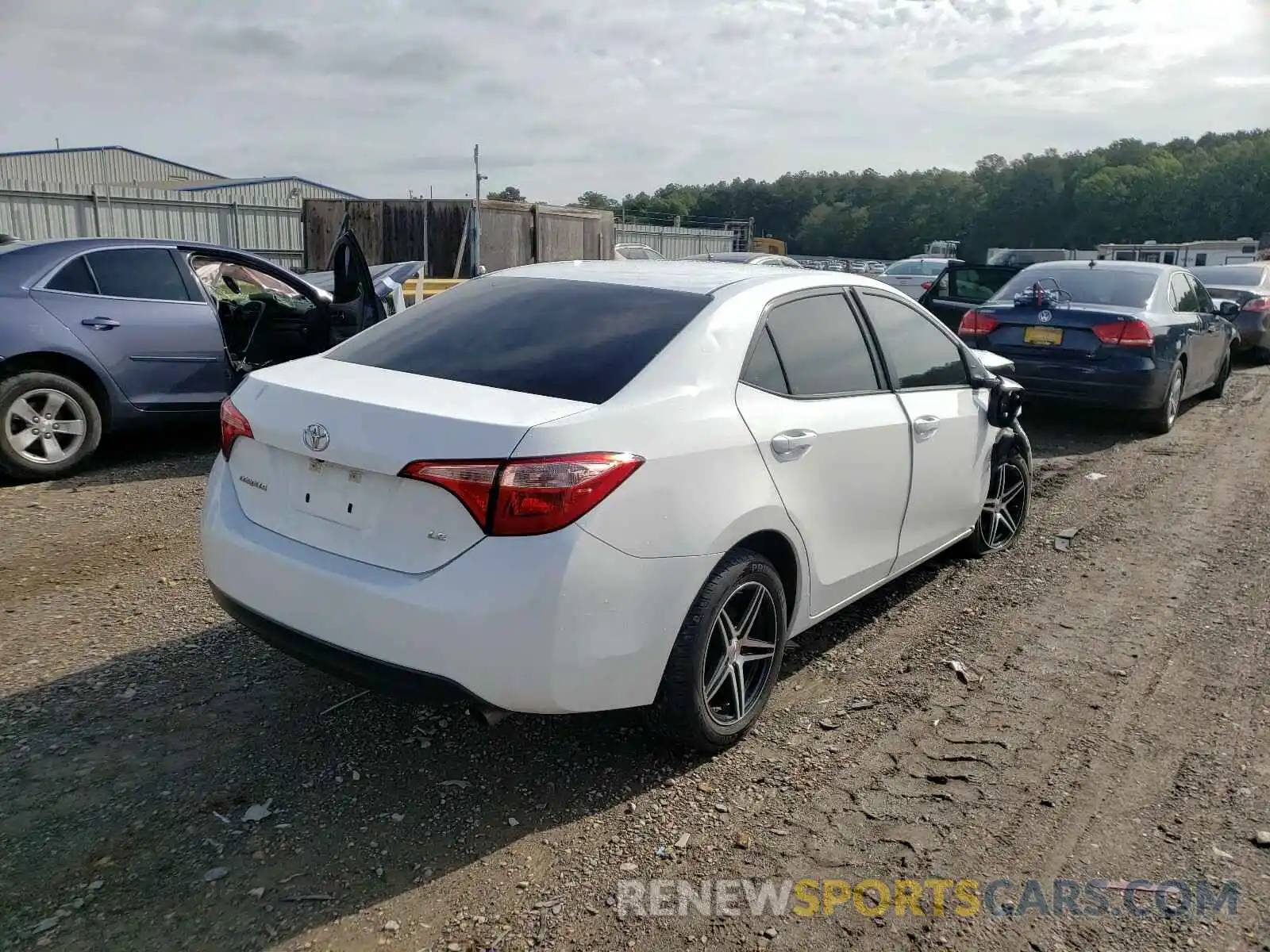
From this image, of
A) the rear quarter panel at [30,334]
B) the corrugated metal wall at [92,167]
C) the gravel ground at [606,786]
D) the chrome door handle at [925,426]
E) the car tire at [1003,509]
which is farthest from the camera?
the corrugated metal wall at [92,167]

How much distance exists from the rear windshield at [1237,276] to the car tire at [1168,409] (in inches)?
286

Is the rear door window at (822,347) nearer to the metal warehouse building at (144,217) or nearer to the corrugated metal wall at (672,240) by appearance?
the metal warehouse building at (144,217)

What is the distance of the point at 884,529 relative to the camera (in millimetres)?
4191

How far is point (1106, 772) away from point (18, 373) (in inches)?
258

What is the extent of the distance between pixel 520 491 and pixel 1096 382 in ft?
24.7

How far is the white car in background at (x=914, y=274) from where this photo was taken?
75.5 ft

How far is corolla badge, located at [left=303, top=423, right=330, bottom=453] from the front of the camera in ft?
9.80

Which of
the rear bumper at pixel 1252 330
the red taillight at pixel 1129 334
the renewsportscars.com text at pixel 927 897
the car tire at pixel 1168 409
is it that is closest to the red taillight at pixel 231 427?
the renewsportscars.com text at pixel 927 897

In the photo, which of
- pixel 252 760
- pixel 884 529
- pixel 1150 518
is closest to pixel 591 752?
pixel 252 760

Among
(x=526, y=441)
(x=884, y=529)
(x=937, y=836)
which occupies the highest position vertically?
(x=526, y=441)

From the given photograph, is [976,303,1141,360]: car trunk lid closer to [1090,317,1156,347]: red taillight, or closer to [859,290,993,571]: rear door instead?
[1090,317,1156,347]: red taillight

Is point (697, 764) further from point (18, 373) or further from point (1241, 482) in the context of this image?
point (1241, 482)

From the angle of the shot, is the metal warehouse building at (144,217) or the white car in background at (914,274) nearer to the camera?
the metal warehouse building at (144,217)

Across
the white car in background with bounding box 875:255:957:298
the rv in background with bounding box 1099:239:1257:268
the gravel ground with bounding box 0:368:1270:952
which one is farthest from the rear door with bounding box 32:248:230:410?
the rv in background with bounding box 1099:239:1257:268
